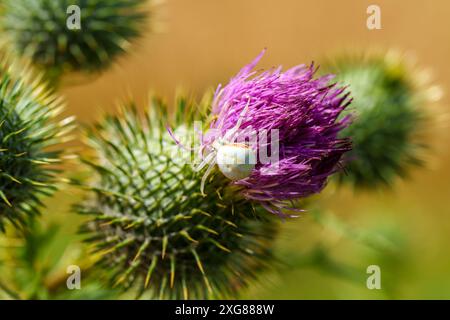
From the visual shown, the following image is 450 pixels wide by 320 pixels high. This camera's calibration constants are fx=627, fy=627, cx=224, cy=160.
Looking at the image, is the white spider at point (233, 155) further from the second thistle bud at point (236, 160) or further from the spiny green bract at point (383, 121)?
the spiny green bract at point (383, 121)

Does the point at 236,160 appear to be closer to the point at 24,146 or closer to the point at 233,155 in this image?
the point at 233,155

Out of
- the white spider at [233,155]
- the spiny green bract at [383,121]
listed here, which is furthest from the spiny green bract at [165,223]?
the spiny green bract at [383,121]

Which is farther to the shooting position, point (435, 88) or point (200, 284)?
point (435, 88)

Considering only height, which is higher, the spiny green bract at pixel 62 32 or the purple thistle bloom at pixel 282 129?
the spiny green bract at pixel 62 32

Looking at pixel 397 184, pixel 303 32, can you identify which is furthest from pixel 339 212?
pixel 397 184

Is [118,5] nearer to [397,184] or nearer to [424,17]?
[397,184]

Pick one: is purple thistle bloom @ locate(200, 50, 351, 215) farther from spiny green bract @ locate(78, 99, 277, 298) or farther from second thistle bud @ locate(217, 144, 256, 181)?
spiny green bract @ locate(78, 99, 277, 298)
